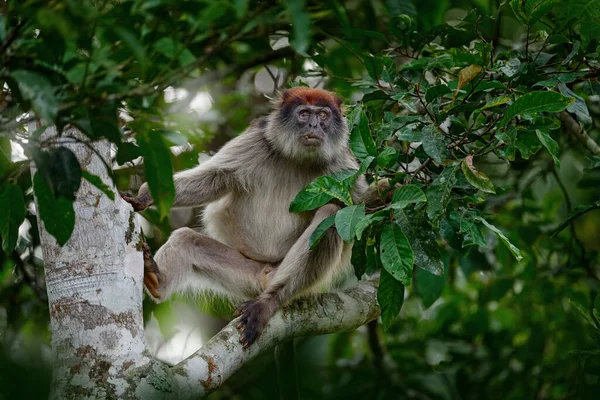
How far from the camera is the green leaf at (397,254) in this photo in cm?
323

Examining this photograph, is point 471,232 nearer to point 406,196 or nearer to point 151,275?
point 406,196

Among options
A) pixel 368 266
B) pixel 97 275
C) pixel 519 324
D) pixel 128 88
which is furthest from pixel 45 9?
pixel 519 324

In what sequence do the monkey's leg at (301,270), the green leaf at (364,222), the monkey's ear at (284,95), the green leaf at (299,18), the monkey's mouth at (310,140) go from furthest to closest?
the monkey's ear at (284,95) → the monkey's mouth at (310,140) → the monkey's leg at (301,270) → the green leaf at (364,222) → the green leaf at (299,18)

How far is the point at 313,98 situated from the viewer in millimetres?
5176

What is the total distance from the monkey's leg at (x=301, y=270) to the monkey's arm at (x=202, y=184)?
29.7 inches

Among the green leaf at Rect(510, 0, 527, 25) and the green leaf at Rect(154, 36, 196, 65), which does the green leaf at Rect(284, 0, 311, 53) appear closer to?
the green leaf at Rect(154, 36, 196, 65)

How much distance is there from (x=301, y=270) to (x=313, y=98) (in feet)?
4.41

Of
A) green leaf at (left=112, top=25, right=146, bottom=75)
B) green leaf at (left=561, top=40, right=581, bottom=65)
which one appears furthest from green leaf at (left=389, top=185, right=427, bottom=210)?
green leaf at (left=112, top=25, right=146, bottom=75)

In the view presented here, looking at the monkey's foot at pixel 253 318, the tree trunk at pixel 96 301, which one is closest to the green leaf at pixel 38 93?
the tree trunk at pixel 96 301

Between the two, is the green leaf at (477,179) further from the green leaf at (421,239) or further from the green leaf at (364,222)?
the green leaf at (364,222)

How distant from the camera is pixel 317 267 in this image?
4.50 meters

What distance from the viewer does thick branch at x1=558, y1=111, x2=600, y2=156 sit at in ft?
16.0

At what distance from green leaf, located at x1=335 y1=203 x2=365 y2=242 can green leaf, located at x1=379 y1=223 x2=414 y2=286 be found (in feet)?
0.47

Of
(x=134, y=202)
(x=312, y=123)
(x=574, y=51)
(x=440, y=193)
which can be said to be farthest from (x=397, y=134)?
(x=312, y=123)
